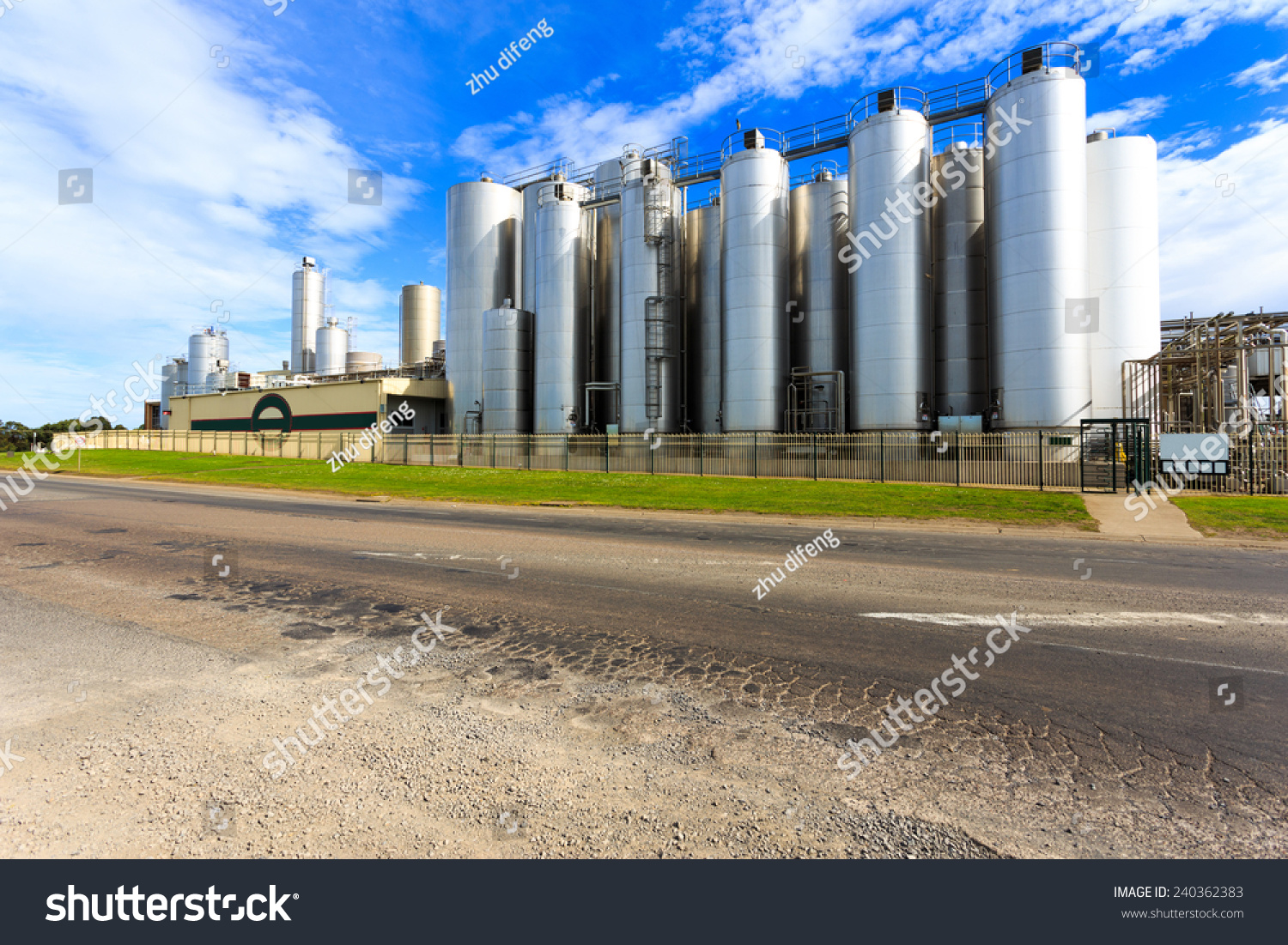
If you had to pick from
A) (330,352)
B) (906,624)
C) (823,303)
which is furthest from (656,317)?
(330,352)

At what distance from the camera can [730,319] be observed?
3256 cm

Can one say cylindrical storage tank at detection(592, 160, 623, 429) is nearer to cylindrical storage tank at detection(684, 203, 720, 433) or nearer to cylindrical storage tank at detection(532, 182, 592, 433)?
cylindrical storage tank at detection(532, 182, 592, 433)

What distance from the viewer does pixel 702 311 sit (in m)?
36.4

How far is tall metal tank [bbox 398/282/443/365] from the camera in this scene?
56156 millimetres

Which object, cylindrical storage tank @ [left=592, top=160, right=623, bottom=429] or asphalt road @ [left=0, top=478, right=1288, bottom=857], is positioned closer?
asphalt road @ [left=0, top=478, right=1288, bottom=857]

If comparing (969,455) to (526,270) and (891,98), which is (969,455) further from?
(526,270)

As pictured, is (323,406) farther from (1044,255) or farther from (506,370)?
(1044,255)

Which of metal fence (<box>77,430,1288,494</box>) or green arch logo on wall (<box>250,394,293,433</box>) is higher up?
green arch logo on wall (<box>250,394,293,433</box>)

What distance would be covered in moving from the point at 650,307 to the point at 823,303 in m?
9.43

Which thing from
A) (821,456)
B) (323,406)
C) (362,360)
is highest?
(362,360)

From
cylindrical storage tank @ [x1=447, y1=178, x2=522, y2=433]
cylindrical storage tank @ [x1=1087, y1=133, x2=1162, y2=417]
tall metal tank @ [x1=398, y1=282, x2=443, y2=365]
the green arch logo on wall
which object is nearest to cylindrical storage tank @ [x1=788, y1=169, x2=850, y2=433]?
cylindrical storage tank @ [x1=1087, y1=133, x2=1162, y2=417]

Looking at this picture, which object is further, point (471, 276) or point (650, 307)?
point (471, 276)

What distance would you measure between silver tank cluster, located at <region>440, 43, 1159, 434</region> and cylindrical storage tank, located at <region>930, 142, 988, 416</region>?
0.09 m
